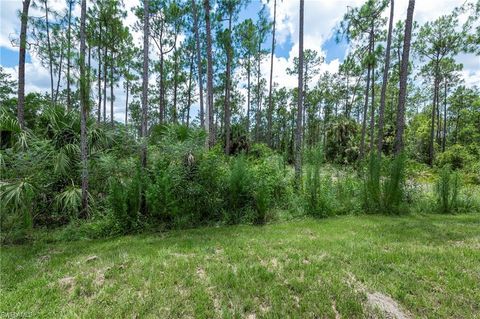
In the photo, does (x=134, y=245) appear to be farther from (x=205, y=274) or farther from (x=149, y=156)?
(x=149, y=156)

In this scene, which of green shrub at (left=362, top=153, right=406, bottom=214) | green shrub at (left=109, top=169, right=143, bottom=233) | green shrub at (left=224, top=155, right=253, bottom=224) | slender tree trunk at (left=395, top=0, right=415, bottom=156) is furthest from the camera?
slender tree trunk at (left=395, top=0, right=415, bottom=156)

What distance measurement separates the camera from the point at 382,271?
2.82 metres

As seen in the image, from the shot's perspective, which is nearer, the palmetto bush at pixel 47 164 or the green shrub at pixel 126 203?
the palmetto bush at pixel 47 164

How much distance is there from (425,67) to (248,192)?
22.7 m

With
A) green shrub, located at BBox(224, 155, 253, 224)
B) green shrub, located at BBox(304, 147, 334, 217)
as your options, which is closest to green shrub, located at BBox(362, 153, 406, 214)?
green shrub, located at BBox(304, 147, 334, 217)

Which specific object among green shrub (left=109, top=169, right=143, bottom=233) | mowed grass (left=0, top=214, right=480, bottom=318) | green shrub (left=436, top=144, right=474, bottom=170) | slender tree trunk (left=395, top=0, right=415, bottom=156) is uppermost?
slender tree trunk (left=395, top=0, right=415, bottom=156)

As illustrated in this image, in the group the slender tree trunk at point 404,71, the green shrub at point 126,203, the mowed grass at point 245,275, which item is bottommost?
the mowed grass at point 245,275

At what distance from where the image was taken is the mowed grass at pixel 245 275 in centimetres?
221

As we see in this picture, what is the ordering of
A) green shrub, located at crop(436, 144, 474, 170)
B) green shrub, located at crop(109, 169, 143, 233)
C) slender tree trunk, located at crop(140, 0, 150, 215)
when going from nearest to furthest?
green shrub, located at crop(109, 169, 143, 233), slender tree trunk, located at crop(140, 0, 150, 215), green shrub, located at crop(436, 144, 474, 170)

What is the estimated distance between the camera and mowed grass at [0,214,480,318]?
7.27 feet

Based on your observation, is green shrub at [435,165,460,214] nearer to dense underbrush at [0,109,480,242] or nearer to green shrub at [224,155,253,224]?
dense underbrush at [0,109,480,242]

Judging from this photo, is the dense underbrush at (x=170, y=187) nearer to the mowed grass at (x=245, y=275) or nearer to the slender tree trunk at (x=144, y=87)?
the slender tree trunk at (x=144, y=87)

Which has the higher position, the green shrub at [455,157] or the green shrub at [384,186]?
the green shrub at [455,157]

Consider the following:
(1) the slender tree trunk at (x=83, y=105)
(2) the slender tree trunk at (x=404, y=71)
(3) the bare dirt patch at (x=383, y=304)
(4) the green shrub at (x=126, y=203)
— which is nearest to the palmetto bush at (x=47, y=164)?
(1) the slender tree trunk at (x=83, y=105)
